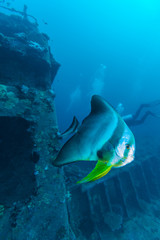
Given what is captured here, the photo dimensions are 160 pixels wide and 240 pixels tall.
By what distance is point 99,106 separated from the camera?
82 centimetres

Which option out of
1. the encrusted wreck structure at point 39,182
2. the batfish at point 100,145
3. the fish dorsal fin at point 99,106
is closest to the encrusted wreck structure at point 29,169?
the encrusted wreck structure at point 39,182

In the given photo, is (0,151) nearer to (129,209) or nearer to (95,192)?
(95,192)

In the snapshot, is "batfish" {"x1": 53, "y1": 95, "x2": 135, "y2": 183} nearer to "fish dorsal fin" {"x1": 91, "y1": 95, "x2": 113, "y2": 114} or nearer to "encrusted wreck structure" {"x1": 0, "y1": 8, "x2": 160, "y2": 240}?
"fish dorsal fin" {"x1": 91, "y1": 95, "x2": 113, "y2": 114}

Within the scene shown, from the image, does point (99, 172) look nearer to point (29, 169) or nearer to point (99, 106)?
point (99, 106)

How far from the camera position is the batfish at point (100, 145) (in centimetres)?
70

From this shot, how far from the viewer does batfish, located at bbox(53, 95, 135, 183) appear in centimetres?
70

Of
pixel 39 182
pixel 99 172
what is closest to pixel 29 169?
pixel 39 182

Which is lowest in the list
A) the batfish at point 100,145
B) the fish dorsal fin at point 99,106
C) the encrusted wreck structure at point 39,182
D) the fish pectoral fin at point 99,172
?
the encrusted wreck structure at point 39,182

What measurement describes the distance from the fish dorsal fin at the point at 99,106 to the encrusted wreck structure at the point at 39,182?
1982 millimetres

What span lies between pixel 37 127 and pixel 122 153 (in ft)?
7.80

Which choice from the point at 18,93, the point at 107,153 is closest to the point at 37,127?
the point at 18,93

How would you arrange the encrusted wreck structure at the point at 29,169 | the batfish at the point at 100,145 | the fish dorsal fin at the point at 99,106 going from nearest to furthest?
the batfish at the point at 100,145 < the fish dorsal fin at the point at 99,106 < the encrusted wreck structure at the point at 29,169

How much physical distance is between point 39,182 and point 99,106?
6.67 ft

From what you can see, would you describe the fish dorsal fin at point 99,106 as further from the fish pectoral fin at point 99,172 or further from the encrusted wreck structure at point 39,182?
the encrusted wreck structure at point 39,182
